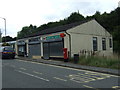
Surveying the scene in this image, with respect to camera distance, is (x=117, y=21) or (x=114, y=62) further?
(x=117, y=21)

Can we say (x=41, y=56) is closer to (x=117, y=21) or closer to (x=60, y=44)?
(x=60, y=44)

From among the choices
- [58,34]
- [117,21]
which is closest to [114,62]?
[58,34]

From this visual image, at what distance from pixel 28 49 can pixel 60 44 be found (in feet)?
28.5

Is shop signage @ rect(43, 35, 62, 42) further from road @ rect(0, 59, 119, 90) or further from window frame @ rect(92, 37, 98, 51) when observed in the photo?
road @ rect(0, 59, 119, 90)

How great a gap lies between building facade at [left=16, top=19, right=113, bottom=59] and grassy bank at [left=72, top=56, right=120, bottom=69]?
2.13 m

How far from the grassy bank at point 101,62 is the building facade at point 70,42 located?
2.13m

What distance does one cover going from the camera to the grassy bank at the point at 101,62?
1225 centimetres

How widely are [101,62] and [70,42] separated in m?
6.42

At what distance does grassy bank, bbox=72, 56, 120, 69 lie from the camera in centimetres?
1225

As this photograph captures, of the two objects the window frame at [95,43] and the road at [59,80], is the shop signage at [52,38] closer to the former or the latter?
the window frame at [95,43]

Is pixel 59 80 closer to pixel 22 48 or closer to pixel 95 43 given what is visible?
pixel 95 43

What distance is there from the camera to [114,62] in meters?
12.7

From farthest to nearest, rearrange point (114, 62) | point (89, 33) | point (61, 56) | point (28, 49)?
point (28, 49)
point (89, 33)
point (61, 56)
point (114, 62)

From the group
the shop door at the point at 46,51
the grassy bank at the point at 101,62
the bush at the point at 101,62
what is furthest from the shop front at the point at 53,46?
the bush at the point at 101,62
